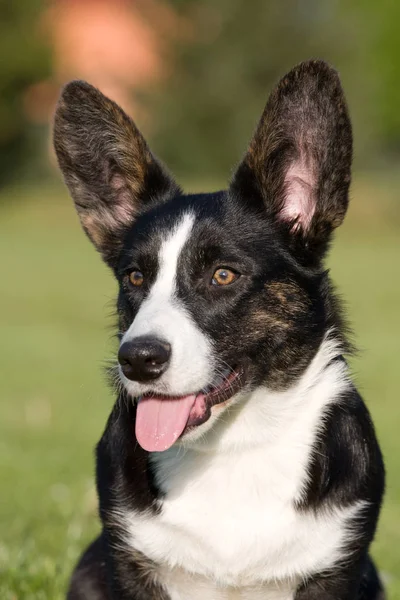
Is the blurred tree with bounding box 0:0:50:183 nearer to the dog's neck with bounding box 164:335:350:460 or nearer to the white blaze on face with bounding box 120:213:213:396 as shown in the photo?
the dog's neck with bounding box 164:335:350:460

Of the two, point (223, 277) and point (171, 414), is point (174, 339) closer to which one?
point (171, 414)

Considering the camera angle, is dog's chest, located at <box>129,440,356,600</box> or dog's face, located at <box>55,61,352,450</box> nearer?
dog's face, located at <box>55,61,352,450</box>

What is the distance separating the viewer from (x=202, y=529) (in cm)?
392

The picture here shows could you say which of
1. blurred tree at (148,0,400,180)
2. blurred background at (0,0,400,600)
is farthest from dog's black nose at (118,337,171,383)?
blurred tree at (148,0,400,180)

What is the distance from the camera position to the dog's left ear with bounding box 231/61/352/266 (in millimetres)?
3961

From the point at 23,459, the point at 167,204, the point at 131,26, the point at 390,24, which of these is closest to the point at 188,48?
the point at 131,26

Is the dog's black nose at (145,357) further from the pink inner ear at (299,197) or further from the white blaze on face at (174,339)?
the pink inner ear at (299,197)

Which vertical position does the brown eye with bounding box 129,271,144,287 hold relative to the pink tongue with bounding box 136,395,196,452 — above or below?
above

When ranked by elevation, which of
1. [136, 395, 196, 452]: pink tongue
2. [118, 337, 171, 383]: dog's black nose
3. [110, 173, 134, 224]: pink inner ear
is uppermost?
[110, 173, 134, 224]: pink inner ear

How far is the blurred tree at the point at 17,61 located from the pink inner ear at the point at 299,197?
36181 mm

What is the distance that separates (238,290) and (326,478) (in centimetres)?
78

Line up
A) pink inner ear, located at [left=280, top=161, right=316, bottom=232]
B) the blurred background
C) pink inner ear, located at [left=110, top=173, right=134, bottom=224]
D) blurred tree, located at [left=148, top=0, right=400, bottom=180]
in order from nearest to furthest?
1. pink inner ear, located at [left=280, top=161, right=316, bottom=232]
2. pink inner ear, located at [left=110, top=173, right=134, bottom=224]
3. the blurred background
4. blurred tree, located at [left=148, top=0, right=400, bottom=180]

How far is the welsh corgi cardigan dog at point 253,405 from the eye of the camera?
3869 mm

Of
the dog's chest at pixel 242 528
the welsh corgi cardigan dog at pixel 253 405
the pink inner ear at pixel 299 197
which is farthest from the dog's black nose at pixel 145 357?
the pink inner ear at pixel 299 197
